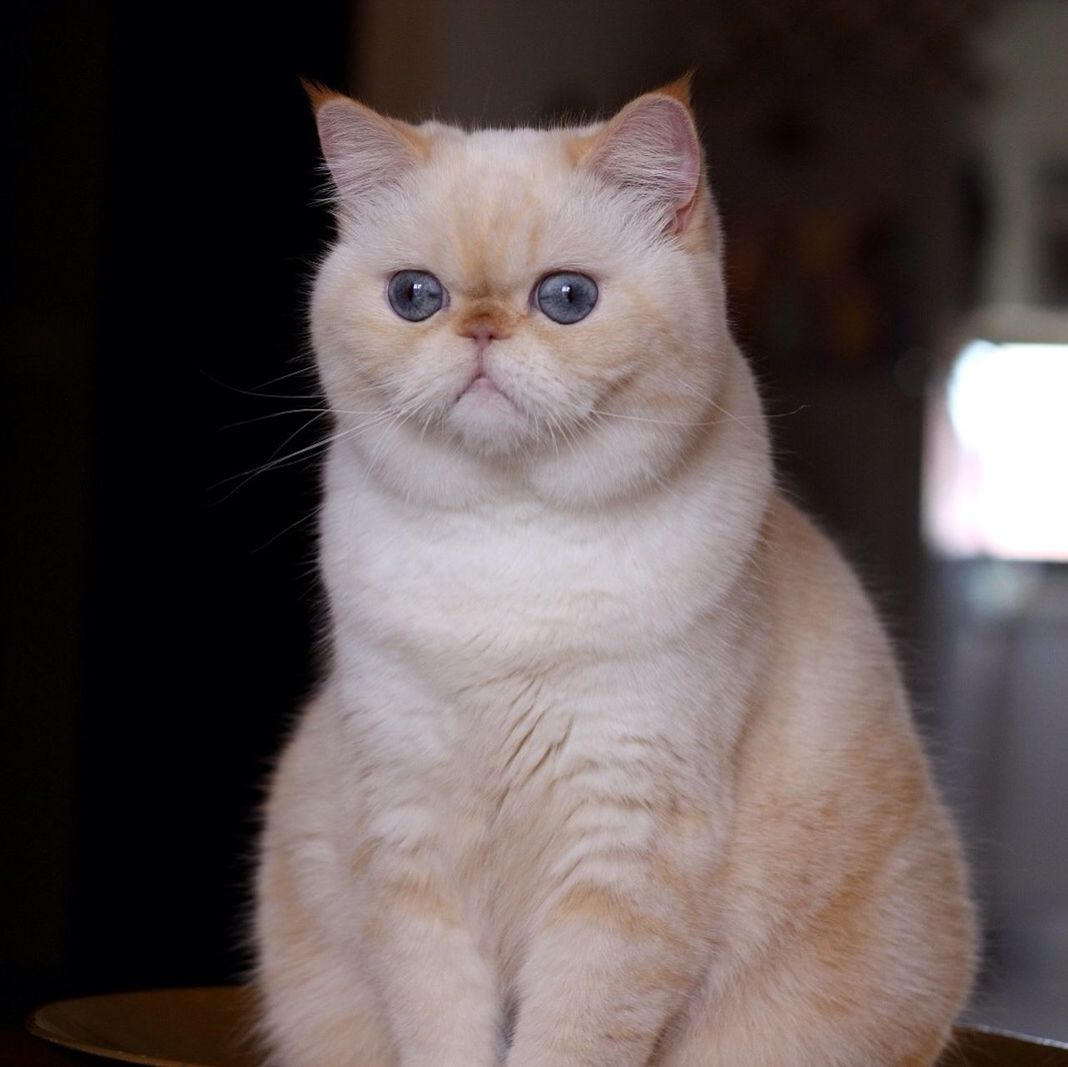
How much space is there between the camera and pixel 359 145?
136 cm

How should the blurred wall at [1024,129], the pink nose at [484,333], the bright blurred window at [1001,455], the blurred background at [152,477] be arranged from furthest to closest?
the blurred wall at [1024,129] < the bright blurred window at [1001,455] < the blurred background at [152,477] < the pink nose at [484,333]

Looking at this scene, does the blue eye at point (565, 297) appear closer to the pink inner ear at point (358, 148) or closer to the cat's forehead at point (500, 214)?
the cat's forehead at point (500, 214)

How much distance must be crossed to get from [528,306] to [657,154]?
0.60 feet

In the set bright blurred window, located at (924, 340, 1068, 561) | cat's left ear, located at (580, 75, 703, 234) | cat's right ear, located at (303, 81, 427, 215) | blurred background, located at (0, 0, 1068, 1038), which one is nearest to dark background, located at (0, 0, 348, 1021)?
blurred background, located at (0, 0, 1068, 1038)

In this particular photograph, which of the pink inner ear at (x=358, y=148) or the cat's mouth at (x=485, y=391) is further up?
the pink inner ear at (x=358, y=148)

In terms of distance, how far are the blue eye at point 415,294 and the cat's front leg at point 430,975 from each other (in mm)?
488

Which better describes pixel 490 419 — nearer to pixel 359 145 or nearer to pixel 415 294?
pixel 415 294

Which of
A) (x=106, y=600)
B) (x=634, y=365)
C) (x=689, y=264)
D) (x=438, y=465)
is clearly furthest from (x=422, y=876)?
(x=106, y=600)

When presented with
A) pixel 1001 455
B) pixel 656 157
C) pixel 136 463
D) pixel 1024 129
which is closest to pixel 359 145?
pixel 656 157

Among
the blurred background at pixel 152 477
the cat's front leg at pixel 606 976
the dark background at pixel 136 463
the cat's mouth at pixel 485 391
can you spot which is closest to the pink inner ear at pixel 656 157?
the cat's mouth at pixel 485 391

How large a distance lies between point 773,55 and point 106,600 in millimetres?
4482

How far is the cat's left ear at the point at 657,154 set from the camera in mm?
1253

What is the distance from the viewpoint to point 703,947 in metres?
1.31

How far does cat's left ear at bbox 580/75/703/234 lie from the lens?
1.25 m
